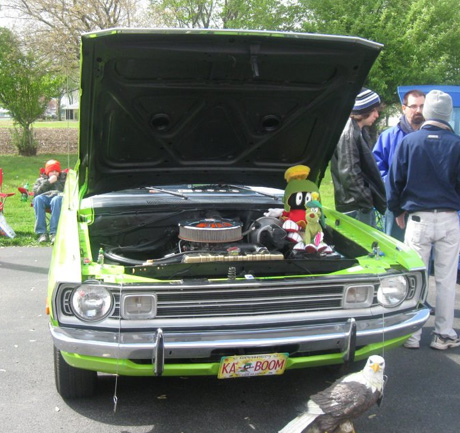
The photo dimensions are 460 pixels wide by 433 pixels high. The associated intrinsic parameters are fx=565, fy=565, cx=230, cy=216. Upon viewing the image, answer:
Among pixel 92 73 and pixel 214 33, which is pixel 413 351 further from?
pixel 92 73

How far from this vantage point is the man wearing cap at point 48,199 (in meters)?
8.45

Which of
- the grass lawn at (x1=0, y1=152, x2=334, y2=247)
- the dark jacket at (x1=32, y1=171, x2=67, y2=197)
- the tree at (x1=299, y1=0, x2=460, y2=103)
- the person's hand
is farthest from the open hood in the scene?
the tree at (x1=299, y1=0, x2=460, y2=103)

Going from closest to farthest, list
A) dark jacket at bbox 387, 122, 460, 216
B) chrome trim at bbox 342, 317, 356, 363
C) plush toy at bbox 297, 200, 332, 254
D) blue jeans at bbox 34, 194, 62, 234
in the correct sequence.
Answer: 1. chrome trim at bbox 342, 317, 356, 363
2. plush toy at bbox 297, 200, 332, 254
3. dark jacket at bbox 387, 122, 460, 216
4. blue jeans at bbox 34, 194, 62, 234

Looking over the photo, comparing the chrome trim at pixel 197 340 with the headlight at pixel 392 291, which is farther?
the headlight at pixel 392 291

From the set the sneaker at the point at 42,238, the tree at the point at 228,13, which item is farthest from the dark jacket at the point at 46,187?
the tree at the point at 228,13

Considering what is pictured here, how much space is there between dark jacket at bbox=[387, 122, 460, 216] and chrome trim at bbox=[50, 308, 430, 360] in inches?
59.4

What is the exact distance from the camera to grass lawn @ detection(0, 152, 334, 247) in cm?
864

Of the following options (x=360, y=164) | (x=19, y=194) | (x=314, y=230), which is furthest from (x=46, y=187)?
(x=314, y=230)

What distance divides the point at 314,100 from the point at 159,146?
1.25m

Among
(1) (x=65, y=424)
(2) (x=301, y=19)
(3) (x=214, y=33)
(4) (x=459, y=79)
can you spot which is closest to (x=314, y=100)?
(3) (x=214, y=33)

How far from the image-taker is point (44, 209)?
27.9 ft

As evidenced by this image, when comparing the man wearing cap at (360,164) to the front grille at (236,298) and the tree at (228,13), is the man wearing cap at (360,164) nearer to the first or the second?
the front grille at (236,298)

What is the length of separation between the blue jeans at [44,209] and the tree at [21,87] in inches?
501

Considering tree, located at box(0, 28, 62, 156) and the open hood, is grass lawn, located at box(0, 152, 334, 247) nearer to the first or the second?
the open hood
